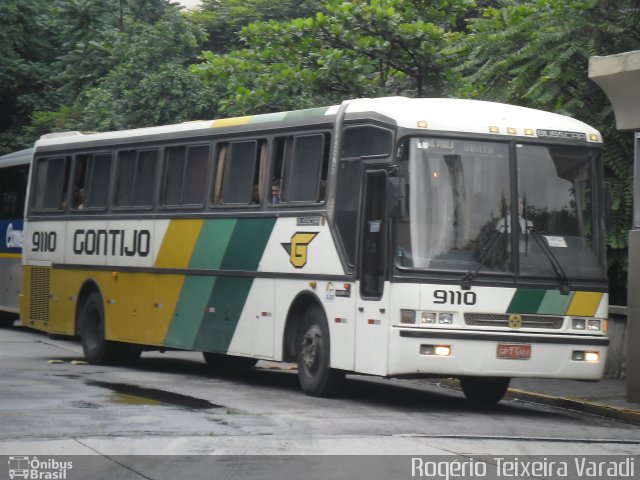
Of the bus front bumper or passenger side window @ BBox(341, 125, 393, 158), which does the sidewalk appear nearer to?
the bus front bumper

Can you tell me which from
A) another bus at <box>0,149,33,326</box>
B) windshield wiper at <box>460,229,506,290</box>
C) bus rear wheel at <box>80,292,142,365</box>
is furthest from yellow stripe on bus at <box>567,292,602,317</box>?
another bus at <box>0,149,33,326</box>

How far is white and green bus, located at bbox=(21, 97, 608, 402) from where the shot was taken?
1370 centimetres

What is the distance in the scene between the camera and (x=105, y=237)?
2002 centimetres

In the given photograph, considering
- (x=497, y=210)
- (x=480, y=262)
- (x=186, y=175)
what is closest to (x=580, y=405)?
(x=480, y=262)

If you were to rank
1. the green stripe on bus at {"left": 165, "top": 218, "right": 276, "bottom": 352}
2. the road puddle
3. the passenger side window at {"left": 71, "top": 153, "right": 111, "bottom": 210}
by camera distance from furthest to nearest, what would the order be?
the passenger side window at {"left": 71, "top": 153, "right": 111, "bottom": 210} < the green stripe on bus at {"left": 165, "top": 218, "right": 276, "bottom": 352} < the road puddle

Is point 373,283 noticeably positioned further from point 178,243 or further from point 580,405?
point 178,243

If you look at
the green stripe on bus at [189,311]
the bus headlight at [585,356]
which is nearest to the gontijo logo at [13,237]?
the green stripe on bus at [189,311]

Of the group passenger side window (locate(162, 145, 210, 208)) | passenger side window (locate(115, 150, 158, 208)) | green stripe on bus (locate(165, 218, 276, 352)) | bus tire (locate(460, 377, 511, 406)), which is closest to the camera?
bus tire (locate(460, 377, 511, 406))

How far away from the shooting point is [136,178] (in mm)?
19547

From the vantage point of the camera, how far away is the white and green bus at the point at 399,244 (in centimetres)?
1370

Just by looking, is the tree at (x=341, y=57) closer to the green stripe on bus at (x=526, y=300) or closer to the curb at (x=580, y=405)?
the curb at (x=580, y=405)

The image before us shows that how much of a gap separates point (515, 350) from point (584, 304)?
3.31 ft

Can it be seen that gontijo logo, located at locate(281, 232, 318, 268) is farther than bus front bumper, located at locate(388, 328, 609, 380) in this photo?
Yes

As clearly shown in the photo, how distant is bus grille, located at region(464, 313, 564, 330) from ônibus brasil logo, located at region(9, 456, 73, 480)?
5.44 m
